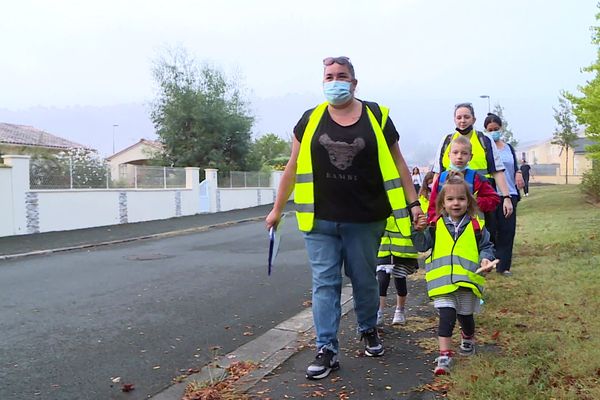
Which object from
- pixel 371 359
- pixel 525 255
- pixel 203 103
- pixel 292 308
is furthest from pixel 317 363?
pixel 203 103

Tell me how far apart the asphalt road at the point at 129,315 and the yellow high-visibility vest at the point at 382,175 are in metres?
1.47

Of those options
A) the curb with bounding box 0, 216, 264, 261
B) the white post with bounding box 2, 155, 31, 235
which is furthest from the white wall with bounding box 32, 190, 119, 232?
the curb with bounding box 0, 216, 264, 261

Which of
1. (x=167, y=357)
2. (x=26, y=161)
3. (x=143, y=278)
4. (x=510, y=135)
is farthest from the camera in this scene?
(x=510, y=135)

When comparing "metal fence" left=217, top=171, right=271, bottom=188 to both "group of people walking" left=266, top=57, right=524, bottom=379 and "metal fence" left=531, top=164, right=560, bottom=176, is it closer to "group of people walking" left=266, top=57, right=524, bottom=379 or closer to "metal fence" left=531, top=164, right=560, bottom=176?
"group of people walking" left=266, top=57, right=524, bottom=379

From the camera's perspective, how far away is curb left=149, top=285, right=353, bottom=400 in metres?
3.75

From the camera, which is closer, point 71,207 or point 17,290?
point 17,290

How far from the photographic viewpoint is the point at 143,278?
27.1 feet

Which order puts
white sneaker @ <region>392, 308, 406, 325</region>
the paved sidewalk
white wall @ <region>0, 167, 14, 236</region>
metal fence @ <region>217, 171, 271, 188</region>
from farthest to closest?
metal fence @ <region>217, 171, 271, 188</region>, white wall @ <region>0, 167, 14, 236</region>, white sneaker @ <region>392, 308, 406, 325</region>, the paved sidewalk

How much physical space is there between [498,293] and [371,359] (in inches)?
88.1

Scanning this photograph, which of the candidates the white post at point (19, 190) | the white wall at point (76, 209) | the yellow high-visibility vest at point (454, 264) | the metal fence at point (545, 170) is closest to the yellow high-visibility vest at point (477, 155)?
the yellow high-visibility vest at point (454, 264)

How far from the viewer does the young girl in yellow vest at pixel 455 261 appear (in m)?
3.80

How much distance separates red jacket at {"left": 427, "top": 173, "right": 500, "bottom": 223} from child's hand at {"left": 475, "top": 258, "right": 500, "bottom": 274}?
62 cm

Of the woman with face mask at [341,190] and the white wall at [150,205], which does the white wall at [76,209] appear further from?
the woman with face mask at [341,190]

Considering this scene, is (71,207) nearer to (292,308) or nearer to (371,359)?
(292,308)
